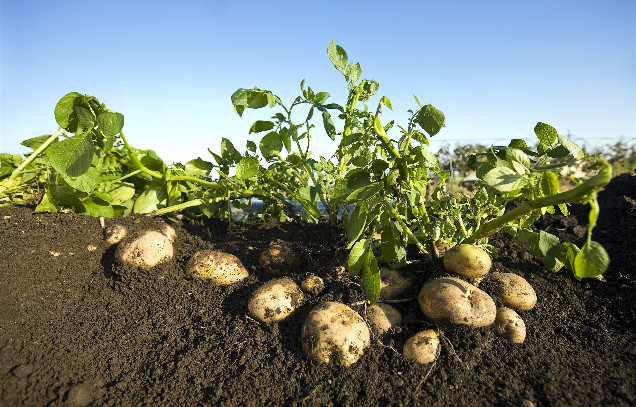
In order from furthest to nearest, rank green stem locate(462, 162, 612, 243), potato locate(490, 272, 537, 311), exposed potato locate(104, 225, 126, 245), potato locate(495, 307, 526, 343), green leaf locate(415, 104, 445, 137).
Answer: exposed potato locate(104, 225, 126, 245) → potato locate(490, 272, 537, 311) → potato locate(495, 307, 526, 343) → green leaf locate(415, 104, 445, 137) → green stem locate(462, 162, 612, 243)

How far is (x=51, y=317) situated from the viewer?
6.11ft

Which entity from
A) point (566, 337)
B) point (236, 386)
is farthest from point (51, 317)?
point (566, 337)

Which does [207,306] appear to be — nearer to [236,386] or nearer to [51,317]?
[236,386]

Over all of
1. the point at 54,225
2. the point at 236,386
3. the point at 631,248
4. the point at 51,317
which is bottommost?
the point at 631,248

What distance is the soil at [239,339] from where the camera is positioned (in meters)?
1.45

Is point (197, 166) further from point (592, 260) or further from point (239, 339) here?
point (592, 260)

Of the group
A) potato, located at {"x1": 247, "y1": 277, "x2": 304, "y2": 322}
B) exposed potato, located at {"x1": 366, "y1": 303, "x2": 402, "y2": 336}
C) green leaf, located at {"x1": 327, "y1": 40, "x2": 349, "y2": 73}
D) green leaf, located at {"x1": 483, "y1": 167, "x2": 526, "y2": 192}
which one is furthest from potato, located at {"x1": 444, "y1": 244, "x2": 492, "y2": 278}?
green leaf, located at {"x1": 327, "y1": 40, "x2": 349, "y2": 73}

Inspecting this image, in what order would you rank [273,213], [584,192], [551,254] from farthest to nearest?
1. [273,213]
2. [551,254]
3. [584,192]

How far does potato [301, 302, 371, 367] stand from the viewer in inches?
61.3

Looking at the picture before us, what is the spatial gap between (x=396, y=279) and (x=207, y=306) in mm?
911

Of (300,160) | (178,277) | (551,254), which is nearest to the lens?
(551,254)

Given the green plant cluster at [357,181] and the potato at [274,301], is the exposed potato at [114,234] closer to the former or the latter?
the green plant cluster at [357,181]

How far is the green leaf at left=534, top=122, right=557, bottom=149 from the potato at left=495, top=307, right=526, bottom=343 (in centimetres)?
73

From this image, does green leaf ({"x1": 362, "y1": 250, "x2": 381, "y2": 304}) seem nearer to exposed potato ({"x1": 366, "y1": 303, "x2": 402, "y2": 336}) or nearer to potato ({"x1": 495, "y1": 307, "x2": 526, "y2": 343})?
exposed potato ({"x1": 366, "y1": 303, "x2": 402, "y2": 336})
